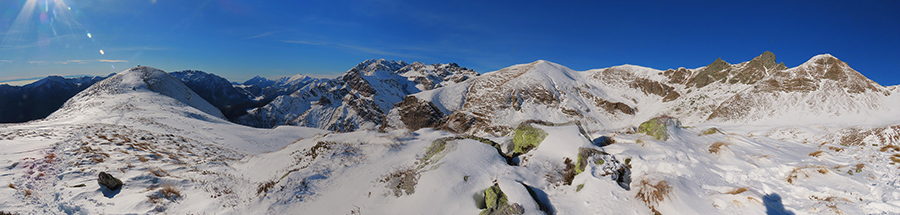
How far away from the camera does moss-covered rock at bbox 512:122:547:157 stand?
13039 mm

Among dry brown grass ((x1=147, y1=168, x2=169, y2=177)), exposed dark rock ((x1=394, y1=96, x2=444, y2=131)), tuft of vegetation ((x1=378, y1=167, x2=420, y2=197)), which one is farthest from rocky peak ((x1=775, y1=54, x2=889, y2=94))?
dry brown grass ((x1=147, y1=168, x2=169, y2=177))

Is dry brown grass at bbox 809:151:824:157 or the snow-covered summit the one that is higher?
the snow-covered summit

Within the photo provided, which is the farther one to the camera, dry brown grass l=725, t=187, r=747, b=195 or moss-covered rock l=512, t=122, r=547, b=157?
moss-covered rock l=512, t=122, r=547, b=157

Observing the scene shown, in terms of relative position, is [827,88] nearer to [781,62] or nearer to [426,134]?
[781,62]

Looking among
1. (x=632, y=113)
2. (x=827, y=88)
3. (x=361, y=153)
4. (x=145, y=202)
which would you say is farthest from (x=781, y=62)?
(x=145, y=202)

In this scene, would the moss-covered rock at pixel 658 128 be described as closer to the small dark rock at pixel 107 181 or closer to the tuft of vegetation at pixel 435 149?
the tuft of vegetation at pixel 435 149

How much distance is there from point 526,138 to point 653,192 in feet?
21.2

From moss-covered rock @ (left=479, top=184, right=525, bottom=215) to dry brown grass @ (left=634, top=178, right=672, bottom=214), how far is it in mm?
3721

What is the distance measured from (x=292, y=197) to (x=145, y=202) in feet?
16.4

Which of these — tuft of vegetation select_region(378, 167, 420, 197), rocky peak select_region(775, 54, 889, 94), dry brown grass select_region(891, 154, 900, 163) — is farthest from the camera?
rocky peak select_region(775, 54, 889, 94)

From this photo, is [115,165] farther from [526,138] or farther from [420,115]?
[420,115]

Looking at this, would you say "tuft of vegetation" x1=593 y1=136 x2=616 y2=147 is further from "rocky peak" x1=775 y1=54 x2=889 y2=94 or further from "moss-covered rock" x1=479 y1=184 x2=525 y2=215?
"rocky peak" x1=775 y1=54 x2=889 y2=94

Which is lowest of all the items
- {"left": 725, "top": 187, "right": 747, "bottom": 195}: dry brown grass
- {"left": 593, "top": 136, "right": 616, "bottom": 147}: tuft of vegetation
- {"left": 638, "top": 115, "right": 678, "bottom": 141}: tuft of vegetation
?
{"left": 725, "top": 187, "right": 747, "bottom": 195}: dry brown grass

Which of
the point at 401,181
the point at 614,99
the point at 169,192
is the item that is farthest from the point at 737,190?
the point at 614,99
